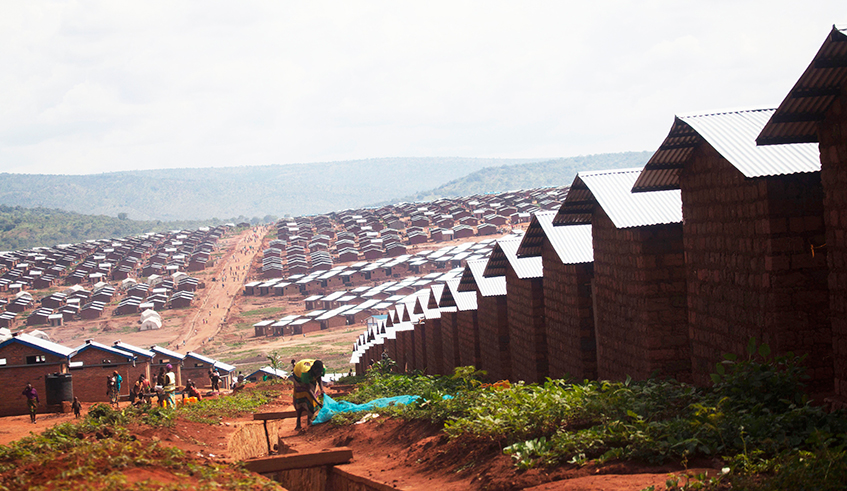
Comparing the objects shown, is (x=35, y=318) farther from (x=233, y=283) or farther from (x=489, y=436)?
(x=489, y=436)

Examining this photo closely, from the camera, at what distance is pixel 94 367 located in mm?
28953

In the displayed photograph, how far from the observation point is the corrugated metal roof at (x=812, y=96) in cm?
576

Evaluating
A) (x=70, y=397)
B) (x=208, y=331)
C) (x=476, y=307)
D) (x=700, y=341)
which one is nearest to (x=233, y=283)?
(x=208, y=331)

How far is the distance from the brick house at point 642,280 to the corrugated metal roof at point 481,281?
16.5ft

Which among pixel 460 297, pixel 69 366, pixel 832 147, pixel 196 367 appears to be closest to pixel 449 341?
pixel 460 297

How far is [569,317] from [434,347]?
35.6 ft

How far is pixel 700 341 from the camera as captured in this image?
8516mm

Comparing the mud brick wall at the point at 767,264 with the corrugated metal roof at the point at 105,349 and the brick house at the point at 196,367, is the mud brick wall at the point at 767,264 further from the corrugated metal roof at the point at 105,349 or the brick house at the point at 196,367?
the brick house at the point at 196,367

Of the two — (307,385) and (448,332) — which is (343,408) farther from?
(448,332)

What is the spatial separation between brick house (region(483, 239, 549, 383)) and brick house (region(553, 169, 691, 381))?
269 cm

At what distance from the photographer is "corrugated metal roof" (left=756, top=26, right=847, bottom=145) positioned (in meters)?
5.76

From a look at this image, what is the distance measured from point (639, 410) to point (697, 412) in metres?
0.79

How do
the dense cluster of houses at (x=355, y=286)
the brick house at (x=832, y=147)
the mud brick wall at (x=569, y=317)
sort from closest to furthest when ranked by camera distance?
1. the brick house at (x=832, y=147)
2. the mud brick wall at (x=569, y=317)
3. the dense cluster of houses at (x=355, y=286)

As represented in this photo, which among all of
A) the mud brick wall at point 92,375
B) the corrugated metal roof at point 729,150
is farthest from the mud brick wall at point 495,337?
the mud brick wall at point 92,375
